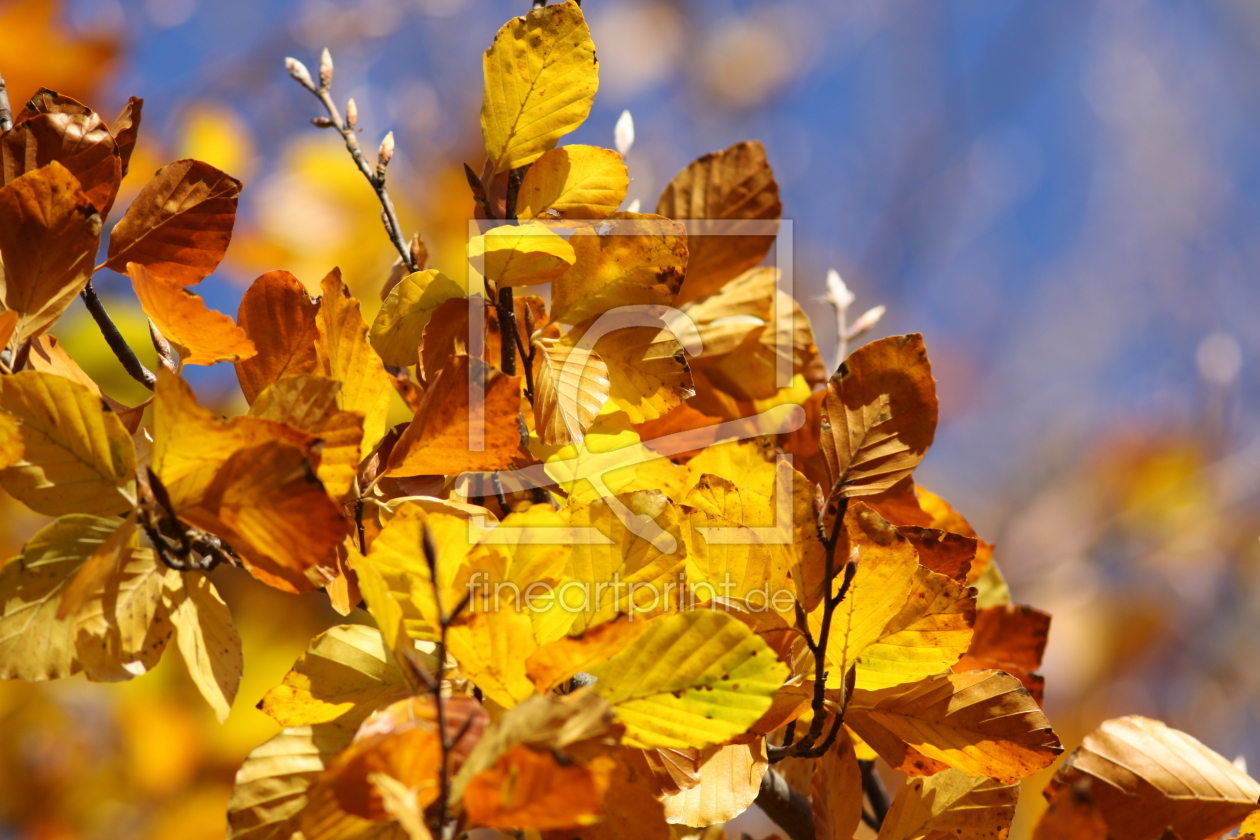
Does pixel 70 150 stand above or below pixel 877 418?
above

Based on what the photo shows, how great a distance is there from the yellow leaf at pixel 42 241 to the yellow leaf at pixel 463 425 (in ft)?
0.55

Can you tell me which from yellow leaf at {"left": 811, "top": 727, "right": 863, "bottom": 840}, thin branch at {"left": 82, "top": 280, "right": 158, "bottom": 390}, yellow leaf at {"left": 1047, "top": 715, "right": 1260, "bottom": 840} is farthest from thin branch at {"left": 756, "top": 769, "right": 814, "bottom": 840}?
thin branch at {"left": 82, "top": 280, "right": 158, "bottom": 390}

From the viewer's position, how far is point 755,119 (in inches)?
199

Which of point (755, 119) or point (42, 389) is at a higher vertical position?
point (755, 119)

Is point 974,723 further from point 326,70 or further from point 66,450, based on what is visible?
point 326,70

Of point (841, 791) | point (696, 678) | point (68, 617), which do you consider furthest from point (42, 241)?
point (841, 791)

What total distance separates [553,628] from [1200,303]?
560 centimetres

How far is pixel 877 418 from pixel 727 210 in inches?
8.7

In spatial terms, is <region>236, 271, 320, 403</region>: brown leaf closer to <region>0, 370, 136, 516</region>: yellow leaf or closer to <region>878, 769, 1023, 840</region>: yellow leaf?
<region>0, 370, 136, 516</region>: yellow leaf

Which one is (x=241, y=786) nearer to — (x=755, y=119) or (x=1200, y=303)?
(x=755, y=119)

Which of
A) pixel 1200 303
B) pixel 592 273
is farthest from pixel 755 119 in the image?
pixel 592 273

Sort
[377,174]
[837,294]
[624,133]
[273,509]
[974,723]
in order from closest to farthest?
[273,509], [974,723], [377,174], [624,133], [837,294]

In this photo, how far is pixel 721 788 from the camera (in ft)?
1.38

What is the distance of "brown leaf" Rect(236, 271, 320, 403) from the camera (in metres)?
0.44
